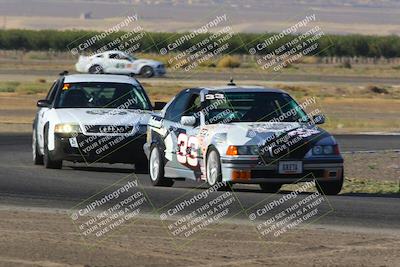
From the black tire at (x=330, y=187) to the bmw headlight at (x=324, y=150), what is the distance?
364 millimetres

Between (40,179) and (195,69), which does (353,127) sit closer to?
(40,179)

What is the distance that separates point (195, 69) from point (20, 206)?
236 ft

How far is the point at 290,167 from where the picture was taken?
16.8 m

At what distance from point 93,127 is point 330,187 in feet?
15.8

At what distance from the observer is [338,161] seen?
17.0m

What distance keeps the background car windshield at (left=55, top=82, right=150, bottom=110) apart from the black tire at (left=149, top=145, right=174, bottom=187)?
2813 mm

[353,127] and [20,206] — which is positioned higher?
[20,206]

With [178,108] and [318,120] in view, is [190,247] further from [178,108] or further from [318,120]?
[178,108]

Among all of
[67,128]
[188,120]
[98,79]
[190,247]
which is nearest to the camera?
[190,247]

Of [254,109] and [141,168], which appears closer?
[254,109]

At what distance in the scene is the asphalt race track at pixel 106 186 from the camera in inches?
585

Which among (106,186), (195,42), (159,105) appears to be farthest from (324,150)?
(195,42)

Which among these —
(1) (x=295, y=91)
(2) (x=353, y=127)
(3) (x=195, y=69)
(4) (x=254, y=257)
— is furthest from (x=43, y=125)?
(3) (x=195, y=69)

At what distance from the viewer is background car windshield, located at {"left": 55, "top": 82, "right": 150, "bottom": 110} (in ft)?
70.9
